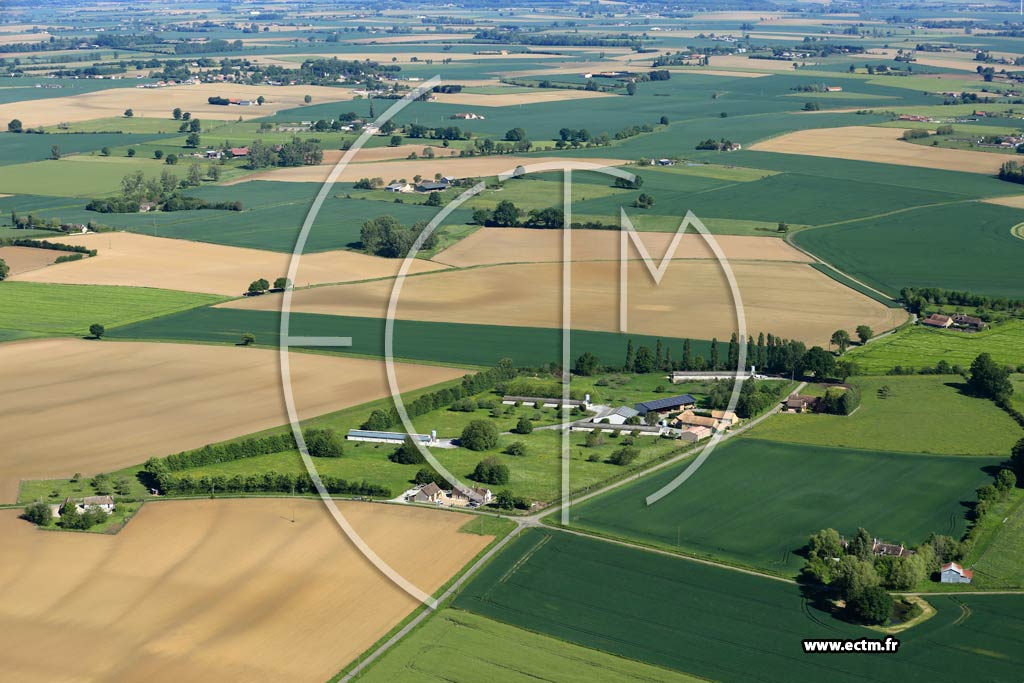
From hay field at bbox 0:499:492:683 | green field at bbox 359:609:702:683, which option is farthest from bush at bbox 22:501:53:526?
green field at bbox 359:609:702:683

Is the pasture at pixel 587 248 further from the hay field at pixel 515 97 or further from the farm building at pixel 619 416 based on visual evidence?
the hay field at pixel 515 97

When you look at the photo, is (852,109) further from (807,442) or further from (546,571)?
(546,571)

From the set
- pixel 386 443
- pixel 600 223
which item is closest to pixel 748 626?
pixel 386 443

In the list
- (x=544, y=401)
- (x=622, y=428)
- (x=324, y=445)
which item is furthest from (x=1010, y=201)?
(x=324, y=445)

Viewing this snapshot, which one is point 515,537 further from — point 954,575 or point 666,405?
point 666,405

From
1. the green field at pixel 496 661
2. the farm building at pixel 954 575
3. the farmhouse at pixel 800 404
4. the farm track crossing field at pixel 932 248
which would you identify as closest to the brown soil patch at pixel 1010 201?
the farm track crossing field at pixel 932 248

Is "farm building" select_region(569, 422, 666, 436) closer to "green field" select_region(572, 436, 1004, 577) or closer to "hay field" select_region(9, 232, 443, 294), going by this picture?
"green field" select_region(572, 436, 1004, 577)
